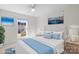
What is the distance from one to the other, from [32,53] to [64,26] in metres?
0.64

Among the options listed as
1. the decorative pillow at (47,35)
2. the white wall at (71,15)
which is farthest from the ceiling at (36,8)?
the decorative pillow at (47,35)

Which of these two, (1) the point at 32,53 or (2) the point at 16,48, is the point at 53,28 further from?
(2) the point at 16,48

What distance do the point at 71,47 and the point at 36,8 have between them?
81 cm

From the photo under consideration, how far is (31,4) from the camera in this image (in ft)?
4.78

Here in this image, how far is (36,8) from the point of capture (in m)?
1.50

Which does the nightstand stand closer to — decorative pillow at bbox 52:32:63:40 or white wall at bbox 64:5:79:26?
decorative pillow at bbox 52:32:63:40

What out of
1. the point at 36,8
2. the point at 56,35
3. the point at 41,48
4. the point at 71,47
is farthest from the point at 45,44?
the point at 36,8

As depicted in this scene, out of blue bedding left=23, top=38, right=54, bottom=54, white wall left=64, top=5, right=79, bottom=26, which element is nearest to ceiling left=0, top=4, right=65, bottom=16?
white wall left=64, top=5, right=79, bottom=26

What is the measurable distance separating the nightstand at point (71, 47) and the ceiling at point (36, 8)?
0.56 meters

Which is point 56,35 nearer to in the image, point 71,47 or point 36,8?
point 71,47

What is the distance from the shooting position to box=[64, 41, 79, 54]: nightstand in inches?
58.4

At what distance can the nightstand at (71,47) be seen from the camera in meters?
1.48
